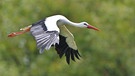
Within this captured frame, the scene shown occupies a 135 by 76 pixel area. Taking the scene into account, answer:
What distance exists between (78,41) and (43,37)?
15.5 metres

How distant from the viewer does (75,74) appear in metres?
29.3

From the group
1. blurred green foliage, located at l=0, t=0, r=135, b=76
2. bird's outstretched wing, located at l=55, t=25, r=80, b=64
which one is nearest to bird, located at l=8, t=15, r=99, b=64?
bird's outstretched wing, located at l=55, t=25, r=80, b=64

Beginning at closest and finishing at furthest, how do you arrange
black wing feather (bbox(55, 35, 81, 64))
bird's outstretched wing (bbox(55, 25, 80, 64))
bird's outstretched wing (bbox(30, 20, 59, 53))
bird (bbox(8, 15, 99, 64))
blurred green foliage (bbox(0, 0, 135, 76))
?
bird's outstretched wing (bbox(30, 20, 59, 53)), bird (bbox(8, 15, 99, 64)), bird's outstretched wing (bbox(55, 25, 80, 64)), black wing feather (bbox(55, 35, 81, 64)), blurred green foliage (bbox(0, 0, 135, 76))

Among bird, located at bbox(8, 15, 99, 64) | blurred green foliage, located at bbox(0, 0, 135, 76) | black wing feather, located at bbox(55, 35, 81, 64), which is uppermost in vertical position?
bird, located at bbox(8, 15, 99, 64)

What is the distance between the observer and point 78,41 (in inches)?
1224

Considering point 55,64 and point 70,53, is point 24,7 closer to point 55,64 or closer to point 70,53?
point 55,64

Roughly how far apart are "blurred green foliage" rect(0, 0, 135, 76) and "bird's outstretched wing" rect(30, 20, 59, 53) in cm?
1233

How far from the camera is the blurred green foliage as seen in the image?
97.7 feet

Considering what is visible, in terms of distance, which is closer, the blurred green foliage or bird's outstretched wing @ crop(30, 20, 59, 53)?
bird's outstretched wing @ crop(30, 20, 59, 53)

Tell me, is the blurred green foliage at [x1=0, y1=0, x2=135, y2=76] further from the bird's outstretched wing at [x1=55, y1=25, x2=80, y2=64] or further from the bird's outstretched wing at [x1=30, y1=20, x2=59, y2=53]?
the bird's outstretched wing at [x1=30, y1=20, x2=59, y2=53]

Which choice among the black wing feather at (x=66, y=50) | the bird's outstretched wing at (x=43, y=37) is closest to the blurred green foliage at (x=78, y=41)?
the black wing feather at (x=66, y=50)

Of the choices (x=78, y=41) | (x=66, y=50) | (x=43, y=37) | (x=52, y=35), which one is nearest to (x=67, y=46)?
(x=66, y=50)

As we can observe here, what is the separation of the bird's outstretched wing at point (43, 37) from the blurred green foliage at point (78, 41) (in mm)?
12326

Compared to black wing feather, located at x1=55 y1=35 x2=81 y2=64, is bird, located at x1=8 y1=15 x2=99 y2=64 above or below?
above
